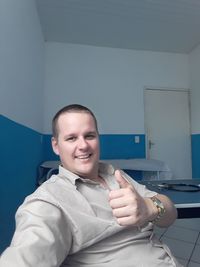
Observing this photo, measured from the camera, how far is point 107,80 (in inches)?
168

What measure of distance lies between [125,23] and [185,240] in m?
3.05

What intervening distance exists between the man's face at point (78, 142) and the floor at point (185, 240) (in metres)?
1.66

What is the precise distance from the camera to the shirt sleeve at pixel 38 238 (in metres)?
0.56

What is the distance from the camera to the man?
605mm

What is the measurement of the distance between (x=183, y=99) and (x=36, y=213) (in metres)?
4.44

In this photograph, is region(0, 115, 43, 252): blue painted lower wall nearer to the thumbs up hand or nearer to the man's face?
the man's face

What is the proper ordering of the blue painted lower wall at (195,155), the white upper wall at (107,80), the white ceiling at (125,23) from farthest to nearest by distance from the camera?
the blue painted lower wall at (195,155)
the white upper wall at (107,80)
the white ceiling at (125,23)

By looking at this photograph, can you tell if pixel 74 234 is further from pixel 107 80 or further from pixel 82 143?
pixel 107 80

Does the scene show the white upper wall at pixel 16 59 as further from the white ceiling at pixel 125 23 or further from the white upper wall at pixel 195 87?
the white upper wall at pixel 195 87

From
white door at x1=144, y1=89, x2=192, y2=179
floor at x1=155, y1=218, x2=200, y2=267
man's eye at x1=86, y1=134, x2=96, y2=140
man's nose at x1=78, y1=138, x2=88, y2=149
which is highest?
white door at x1=144, y1=89, x2=192, y2=179

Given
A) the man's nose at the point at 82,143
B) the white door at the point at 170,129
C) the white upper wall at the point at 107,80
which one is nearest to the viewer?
the man's nose at the point at 82,143

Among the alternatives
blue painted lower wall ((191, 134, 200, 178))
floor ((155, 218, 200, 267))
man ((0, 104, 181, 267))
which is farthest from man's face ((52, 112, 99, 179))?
blue painted lower wall ((191, 134, 200, 178))

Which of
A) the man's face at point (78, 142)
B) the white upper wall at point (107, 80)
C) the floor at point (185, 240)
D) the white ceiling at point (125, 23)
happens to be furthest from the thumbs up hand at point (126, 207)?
the white upper wall at point (107, 80)

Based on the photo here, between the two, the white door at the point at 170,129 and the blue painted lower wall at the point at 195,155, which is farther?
the white door at the point at 170,129
